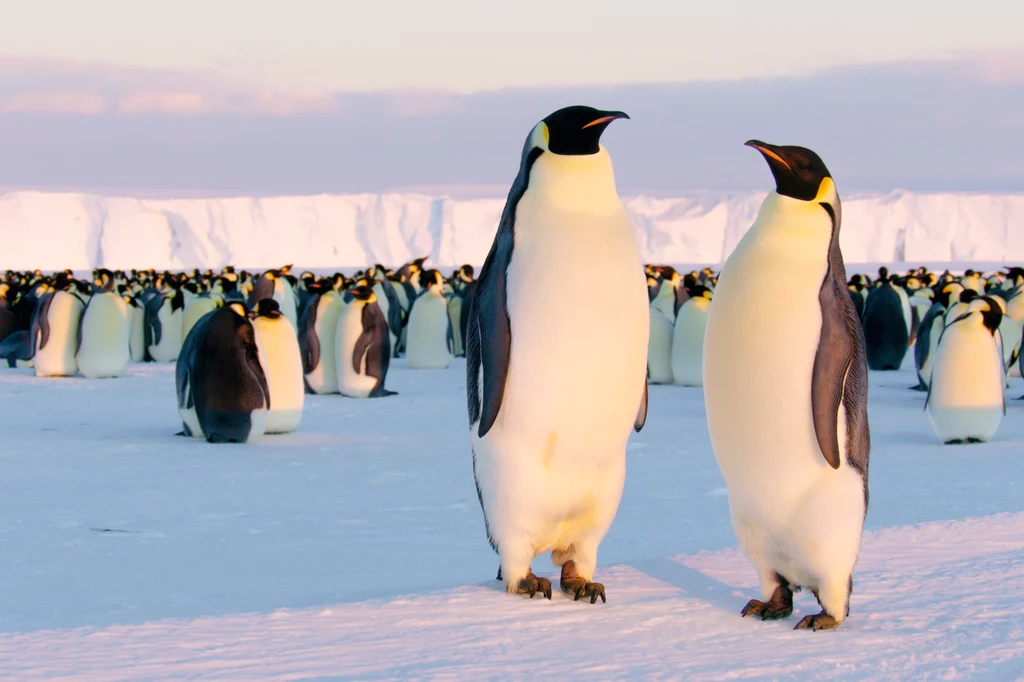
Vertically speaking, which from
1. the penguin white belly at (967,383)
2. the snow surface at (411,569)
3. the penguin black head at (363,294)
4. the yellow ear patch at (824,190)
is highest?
the yellow ear patch at (824,190)

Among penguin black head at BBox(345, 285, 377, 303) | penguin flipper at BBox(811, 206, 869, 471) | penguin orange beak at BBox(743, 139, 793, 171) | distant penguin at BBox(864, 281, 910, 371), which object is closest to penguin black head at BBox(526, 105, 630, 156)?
penguin orange beak at BBox(743, 139, 793, 171)

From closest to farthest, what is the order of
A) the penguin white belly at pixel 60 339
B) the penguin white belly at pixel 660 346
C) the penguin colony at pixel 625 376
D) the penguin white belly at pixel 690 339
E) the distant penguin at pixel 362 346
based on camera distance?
the penguin colony at pixel 625 376 < the distant penguin at pixel 362 346 < the penguin white belly at pixel 690 339 < the penguin white belly at pixel 60 339 < the penguin white belly at pixel 660 346

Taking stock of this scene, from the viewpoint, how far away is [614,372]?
3.50 meters

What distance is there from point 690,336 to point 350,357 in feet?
11.0

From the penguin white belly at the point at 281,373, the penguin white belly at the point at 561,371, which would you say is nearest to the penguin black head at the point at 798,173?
the penguin white belly at the point at 561,371

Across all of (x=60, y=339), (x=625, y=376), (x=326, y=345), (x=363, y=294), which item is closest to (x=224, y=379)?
(x=363, y=294)

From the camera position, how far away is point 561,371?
3475 mm

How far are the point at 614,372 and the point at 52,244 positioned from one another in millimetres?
74147

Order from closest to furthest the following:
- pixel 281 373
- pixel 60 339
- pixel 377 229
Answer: pixel 281 373 → pixel 60 339 → pixel 377 229

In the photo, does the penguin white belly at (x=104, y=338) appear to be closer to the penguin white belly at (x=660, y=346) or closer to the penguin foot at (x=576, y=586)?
the penguin white belly at (x=660, y=346)

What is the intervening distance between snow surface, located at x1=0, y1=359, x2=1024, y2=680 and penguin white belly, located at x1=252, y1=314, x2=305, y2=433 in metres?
0.22

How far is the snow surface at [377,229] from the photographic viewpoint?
73.1 meters

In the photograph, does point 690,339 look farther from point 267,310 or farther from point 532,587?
point 532,587

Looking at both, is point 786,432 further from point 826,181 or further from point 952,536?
point 952,536
